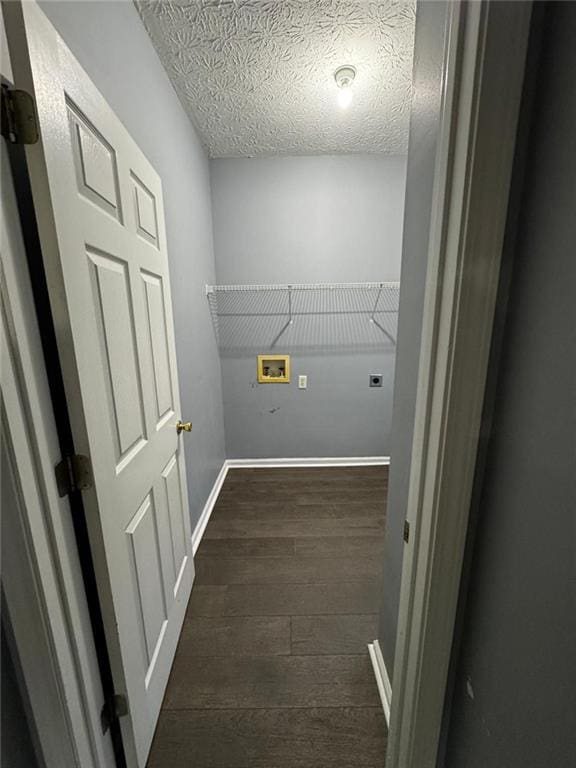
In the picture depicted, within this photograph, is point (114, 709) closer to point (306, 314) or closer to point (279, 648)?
point (279, 648)

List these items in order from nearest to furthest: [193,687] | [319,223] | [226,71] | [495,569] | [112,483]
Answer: [495,569] → [112,483] → [193,687] → [226,71] → [319,223]

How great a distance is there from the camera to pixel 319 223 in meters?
2.57

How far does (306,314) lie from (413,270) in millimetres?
1853

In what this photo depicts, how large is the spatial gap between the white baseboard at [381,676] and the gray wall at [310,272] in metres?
1.75

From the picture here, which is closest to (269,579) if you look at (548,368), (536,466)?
(536,466)

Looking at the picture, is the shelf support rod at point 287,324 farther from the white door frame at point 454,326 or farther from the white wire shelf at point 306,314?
the white door frame at point 454,326

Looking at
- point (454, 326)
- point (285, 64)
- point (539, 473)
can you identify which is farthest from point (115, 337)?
point (285, 64)

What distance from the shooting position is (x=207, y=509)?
2.23 meters

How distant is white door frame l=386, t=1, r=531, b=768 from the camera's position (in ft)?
1.55

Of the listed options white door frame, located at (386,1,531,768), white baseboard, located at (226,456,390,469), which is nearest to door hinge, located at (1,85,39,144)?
white door frame, located at (386,1,531,768)

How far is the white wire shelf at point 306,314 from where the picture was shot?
8.66ft

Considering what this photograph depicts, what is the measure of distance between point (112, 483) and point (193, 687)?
1.01m

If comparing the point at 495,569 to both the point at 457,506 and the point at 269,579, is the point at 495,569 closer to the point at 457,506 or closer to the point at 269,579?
the point at 457,506

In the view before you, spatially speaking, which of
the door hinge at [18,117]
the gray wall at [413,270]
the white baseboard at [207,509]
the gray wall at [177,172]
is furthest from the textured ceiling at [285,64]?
the white baseboard at [207,509]
